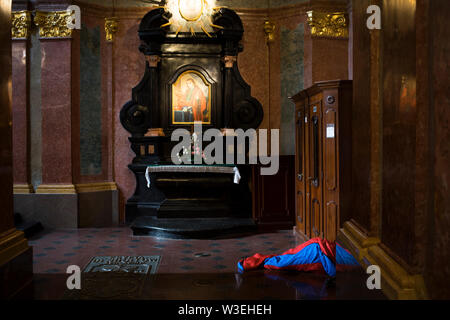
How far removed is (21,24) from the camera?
7559mm

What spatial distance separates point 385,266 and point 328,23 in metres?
6.52

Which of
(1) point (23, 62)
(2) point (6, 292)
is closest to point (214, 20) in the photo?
(1) point (23, 62)

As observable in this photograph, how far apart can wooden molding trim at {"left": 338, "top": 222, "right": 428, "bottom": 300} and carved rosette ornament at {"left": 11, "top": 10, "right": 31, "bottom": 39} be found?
7.01 meters

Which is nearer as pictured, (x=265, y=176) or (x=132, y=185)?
(x=265, y=176)

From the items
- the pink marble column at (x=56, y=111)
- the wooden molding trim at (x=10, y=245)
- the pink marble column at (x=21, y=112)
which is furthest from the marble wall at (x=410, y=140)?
the pink marble column at (x=21, y=112)

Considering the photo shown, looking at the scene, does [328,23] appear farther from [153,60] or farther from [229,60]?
[153,60]

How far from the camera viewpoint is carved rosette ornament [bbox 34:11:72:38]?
24.9ft

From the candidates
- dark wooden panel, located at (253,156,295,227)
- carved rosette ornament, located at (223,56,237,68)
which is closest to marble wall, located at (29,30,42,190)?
carved rosette ornament, located at (223,56,237,68)

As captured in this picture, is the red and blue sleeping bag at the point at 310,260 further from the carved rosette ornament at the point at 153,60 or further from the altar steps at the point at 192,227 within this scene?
the carved rosette ornament at the point at 153,60

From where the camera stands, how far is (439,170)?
2088 millimetres

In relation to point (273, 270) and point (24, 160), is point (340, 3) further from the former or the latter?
point (24, 160)

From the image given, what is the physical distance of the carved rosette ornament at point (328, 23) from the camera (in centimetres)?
801

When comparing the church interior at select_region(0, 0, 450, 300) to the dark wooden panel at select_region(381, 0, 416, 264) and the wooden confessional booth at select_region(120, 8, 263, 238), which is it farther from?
the dark wooden panel at select_region(381, 0, 416, 264)
